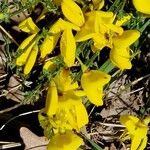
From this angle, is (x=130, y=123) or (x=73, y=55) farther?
(x=130, y=123)

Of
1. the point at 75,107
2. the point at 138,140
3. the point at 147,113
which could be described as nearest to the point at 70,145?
the point at 75,107

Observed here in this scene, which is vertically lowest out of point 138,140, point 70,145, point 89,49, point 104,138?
point 104,138

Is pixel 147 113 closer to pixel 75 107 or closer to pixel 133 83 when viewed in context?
pixel 133 83

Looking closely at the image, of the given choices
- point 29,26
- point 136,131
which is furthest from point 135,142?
point 29,26

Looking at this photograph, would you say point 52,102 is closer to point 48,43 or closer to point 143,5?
point 48,43

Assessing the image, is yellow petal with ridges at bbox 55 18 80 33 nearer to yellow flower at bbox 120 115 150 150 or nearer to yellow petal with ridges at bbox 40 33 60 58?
yellow petal with ridges at bbox 40 33 60 58

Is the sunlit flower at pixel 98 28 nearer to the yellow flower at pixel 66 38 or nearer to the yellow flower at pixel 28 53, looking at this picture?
the yellow flower at pixel 66 38

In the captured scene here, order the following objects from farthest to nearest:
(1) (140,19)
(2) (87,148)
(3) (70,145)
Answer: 1. (2) (87,148)
2. (1) (140,19)
3. (3) (70,145)
